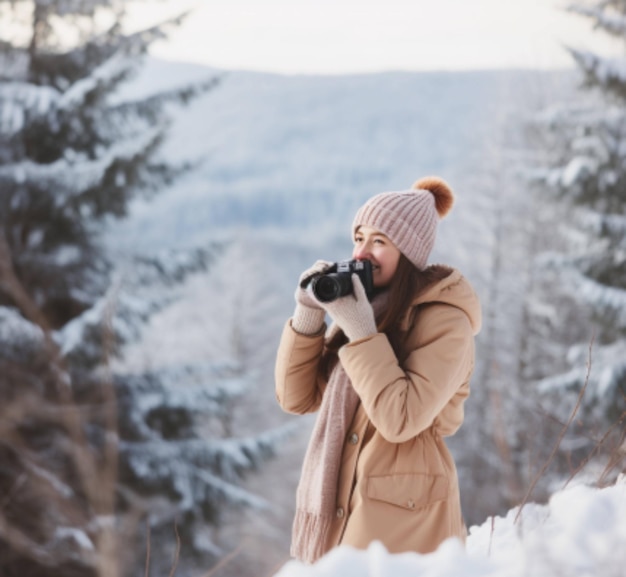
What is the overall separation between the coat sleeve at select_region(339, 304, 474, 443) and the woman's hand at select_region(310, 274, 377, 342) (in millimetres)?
40

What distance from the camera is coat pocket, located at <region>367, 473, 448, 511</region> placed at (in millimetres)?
1975

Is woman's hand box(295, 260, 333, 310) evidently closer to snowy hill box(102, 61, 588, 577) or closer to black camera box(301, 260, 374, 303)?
black camera box(301, 260, 374, 303)

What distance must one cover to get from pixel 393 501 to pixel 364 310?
1.66 ft

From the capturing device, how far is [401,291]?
212 cm

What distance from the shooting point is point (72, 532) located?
285 inches

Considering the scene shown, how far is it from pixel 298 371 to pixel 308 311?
0.22 meters

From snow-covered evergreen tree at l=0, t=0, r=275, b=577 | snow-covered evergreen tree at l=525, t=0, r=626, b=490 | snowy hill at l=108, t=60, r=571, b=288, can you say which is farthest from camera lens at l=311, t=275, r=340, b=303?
snowy hill at l=108, t=60, r=571, b=288

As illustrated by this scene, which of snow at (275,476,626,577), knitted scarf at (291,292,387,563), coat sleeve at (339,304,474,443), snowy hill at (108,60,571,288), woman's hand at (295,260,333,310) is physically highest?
snow at (275,476,626,577)

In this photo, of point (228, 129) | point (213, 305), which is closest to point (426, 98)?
point (228, 129)

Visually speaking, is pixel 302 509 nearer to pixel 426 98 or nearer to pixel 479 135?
pixel 479 135

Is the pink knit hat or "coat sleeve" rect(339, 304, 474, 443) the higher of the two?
the pink knit hat

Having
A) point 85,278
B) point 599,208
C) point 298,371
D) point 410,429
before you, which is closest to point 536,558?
point 410,429

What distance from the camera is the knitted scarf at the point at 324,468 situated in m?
2.06

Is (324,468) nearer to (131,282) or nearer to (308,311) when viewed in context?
(308,311)
